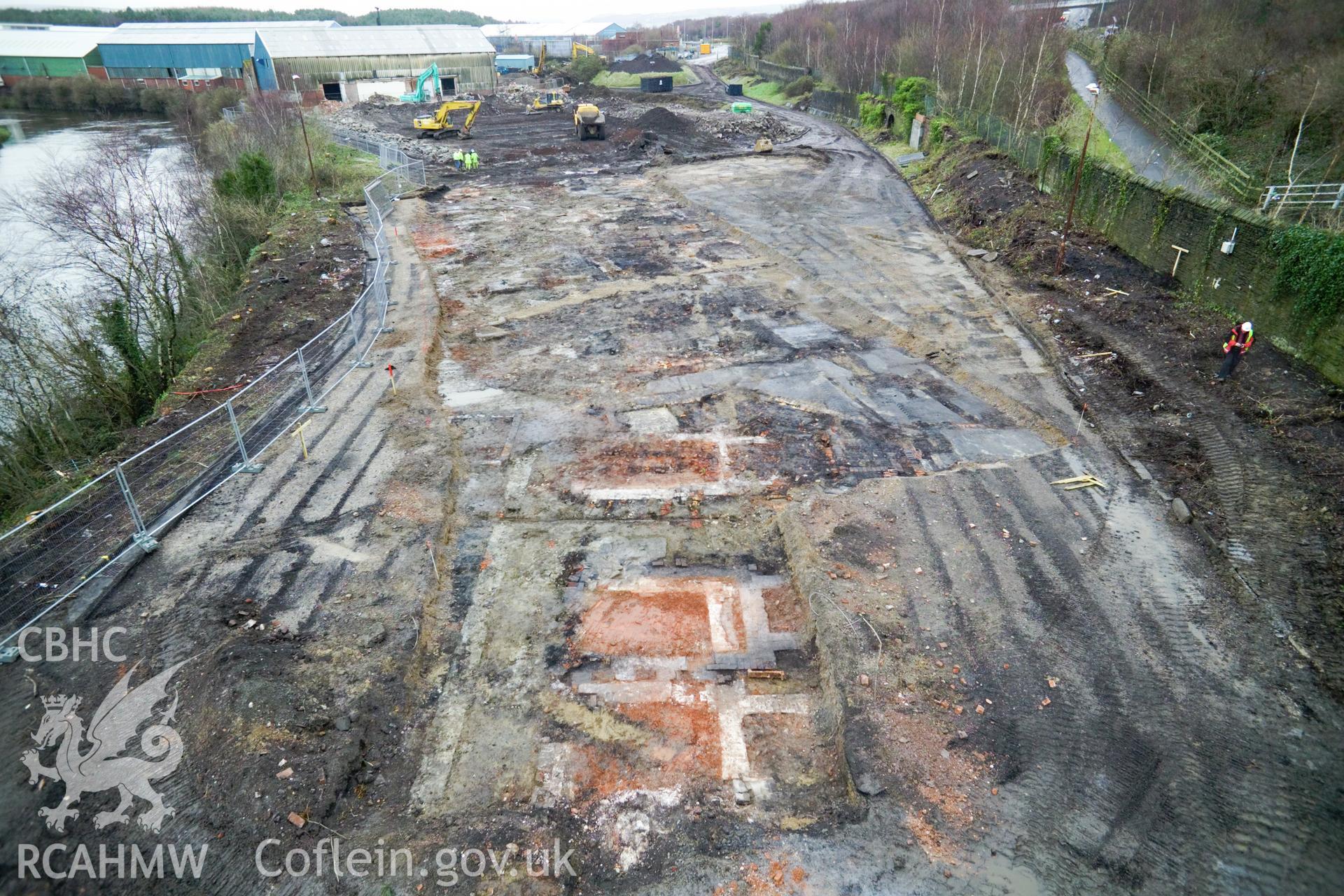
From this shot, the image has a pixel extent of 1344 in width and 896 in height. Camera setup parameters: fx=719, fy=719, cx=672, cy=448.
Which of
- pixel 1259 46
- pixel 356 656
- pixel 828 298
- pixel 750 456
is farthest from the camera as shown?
pixel 1259 46

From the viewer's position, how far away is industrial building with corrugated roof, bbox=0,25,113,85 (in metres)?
65.8

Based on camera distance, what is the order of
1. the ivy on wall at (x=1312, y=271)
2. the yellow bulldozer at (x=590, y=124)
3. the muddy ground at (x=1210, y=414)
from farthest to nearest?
the yellow bulldozer at (x=590, y=124) < the ivy on wall at (x=1312, y=271) < the muddy ground at (x=1210, y=414)

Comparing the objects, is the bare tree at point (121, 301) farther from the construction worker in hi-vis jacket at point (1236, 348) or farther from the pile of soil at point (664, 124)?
the pile of soil at point (664, 124)

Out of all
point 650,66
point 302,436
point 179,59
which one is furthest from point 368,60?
point 302,436

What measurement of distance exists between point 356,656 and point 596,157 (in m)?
34.0

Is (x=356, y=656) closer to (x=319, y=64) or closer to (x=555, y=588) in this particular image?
(x=555, y=588)

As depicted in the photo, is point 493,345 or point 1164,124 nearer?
point 493,345

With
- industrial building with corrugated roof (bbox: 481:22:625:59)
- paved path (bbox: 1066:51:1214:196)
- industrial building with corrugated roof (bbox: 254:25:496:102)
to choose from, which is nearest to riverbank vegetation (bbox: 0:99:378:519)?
paved path (bbox: 1066:51:1214:196)

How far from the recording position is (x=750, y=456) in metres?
13.1

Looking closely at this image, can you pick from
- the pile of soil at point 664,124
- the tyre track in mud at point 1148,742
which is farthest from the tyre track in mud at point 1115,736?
the pile of soil at point 664,124

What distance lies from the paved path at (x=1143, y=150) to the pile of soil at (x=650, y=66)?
46.4 metres

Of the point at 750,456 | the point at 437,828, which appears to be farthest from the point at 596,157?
the point at 437,828

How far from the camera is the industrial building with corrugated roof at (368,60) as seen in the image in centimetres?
5672

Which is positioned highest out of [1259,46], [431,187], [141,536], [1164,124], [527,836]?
[1259,46]
